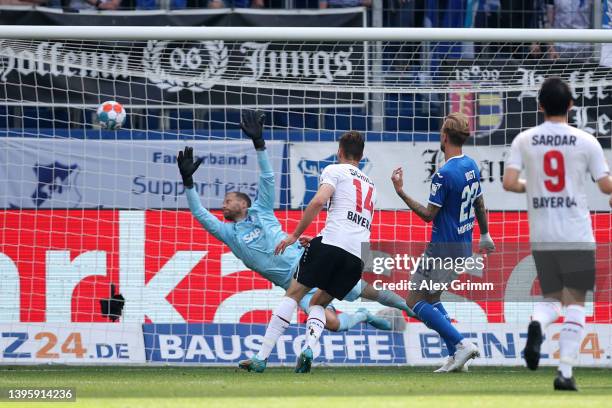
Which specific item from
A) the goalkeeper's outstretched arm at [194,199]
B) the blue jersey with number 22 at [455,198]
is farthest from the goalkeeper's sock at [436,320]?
the goalkeeper's outstretched arm at [194,199]

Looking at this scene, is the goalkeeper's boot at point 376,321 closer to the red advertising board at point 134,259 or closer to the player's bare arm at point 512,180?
the red advertising board at point 134,259

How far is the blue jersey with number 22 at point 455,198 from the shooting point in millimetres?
9094

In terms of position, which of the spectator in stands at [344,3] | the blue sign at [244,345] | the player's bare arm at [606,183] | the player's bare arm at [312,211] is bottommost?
the blue sign at [244,345]

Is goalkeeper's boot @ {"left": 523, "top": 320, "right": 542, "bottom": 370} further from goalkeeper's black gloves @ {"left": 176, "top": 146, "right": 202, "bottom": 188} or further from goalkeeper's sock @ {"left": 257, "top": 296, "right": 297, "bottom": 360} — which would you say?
goalkeeper's black gloves @ {"left": 176, "top": 146, "right": 202, "bottom": 188}

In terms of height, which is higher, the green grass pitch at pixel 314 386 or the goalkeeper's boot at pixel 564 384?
the goalkeeper's boot at pixel 564 384

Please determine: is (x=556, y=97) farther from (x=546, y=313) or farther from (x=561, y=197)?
(x=546, y=313)

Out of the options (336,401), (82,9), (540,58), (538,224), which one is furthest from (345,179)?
(82,9)

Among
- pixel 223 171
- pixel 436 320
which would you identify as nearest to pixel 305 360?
pixel 436 320

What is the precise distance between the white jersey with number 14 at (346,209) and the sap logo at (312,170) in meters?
3.19

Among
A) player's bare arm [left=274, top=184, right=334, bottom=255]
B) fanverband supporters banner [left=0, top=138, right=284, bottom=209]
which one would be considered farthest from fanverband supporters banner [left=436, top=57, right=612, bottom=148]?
player's bare arm [left=274, top=184, right=334, bottom=255]

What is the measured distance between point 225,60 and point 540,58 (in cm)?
328

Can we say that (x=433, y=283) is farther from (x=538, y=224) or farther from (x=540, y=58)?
(x=540, y=58)

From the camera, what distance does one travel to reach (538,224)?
23.2 ft

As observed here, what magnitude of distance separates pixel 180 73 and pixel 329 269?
4928 millimetres
